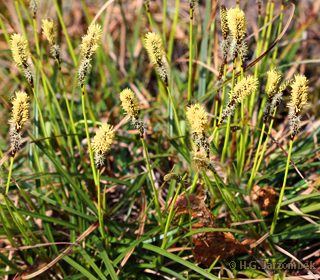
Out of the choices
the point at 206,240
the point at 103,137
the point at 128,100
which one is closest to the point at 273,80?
the point at 128,100

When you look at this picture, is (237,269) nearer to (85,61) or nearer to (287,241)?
(287,241)

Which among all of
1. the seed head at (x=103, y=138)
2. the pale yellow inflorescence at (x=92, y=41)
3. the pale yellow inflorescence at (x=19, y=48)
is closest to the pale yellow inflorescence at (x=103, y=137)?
the seed head at (x=103, y=138)

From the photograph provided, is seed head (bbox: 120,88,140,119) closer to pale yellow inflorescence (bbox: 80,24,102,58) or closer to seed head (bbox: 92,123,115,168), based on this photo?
seed head (bbox: 92,123,115,168)

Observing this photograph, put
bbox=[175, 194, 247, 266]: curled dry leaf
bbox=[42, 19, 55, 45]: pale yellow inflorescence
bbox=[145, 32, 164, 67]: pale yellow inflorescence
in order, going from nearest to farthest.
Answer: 1. bbox=[145, 32, 164, 67]: pale yellow inflorescence
2. bbox=[42, 19, 55, 45]: pale yellow inflorescence
3. bbox=[175, 194, 247, 266]: curled dry leaf

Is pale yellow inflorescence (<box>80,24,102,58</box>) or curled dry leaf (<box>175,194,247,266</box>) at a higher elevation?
pale yellow inflorescence (<box>80,24,102,58</box>)

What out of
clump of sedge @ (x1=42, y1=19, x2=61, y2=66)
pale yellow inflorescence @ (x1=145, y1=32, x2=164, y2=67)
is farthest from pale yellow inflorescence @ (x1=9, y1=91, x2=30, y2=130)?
pale yellow inflorescence @ (x1=145, y1=32, x2=164, y2=67)

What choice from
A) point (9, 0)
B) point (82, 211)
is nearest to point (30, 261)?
point (82, 211)
